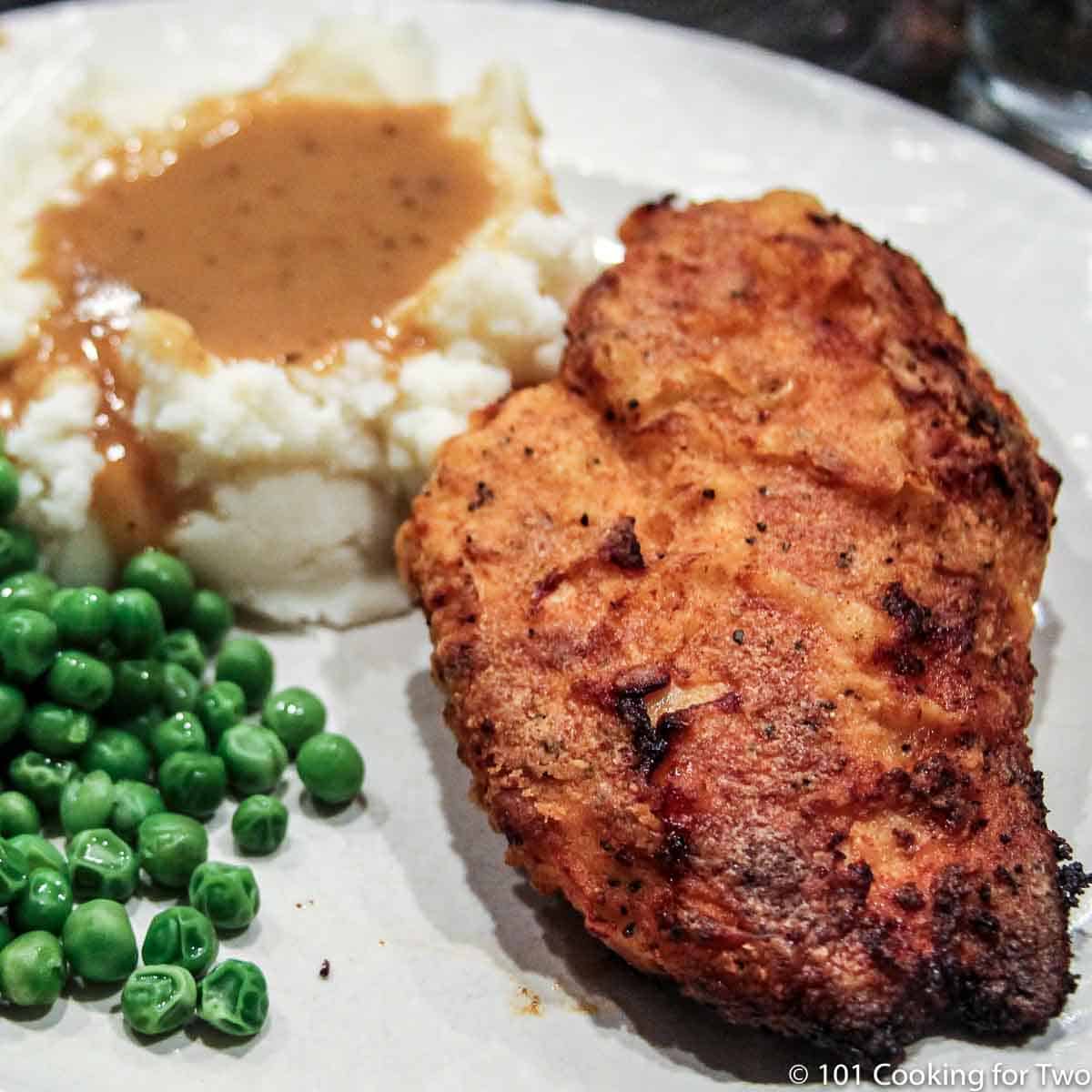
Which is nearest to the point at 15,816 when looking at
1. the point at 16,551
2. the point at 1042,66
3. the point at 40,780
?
the point at 40,780

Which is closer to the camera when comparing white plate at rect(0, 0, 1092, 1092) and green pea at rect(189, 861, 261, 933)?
white plate at rect(0, 0, 1092, 1092)

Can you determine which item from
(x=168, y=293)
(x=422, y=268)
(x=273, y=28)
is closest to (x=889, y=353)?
(x=422, y=268)

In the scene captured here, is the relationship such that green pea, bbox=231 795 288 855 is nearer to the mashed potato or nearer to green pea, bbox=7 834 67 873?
green pea, bbox=7 834 67 873

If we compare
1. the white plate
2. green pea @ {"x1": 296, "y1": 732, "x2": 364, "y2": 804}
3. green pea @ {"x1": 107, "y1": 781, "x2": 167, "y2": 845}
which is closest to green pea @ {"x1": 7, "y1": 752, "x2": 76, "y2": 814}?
green pea @ {"x1": 107, "y1": 781, "x2": 167, "y2": 845}

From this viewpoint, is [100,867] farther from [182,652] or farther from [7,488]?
[7,488]

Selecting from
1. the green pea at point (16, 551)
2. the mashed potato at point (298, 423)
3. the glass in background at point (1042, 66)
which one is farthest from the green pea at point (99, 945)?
the glass in background at point (1042, 66)

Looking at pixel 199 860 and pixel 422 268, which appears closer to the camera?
pixel 199 860

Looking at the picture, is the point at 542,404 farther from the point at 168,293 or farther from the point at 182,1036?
the point at 182,1036

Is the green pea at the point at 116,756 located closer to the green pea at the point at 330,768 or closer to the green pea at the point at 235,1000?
→ the green pea at the point at 330,768
